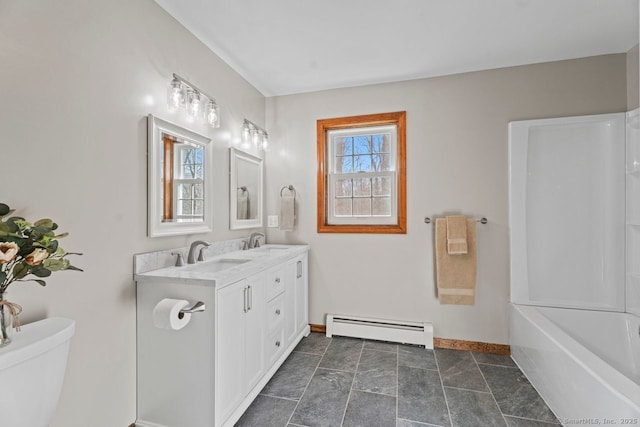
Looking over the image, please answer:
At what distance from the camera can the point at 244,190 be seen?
259 centimetres

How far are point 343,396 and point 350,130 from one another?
2211 mm

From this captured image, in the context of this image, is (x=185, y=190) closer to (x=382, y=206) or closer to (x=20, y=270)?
(x=20, y=270)

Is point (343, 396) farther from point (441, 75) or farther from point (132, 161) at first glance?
point (441, 75)

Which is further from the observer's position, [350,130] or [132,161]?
[350,130]

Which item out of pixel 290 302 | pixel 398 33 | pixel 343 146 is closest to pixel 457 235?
pixel 343 146

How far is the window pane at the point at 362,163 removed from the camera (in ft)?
9.34

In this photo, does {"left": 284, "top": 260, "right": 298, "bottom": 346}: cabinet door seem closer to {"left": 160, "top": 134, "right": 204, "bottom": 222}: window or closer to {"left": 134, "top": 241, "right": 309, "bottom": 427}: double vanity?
{"left": 134, "top": 241, "right": 309, "bottom": 427}: double vanity

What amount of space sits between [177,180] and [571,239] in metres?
2.93

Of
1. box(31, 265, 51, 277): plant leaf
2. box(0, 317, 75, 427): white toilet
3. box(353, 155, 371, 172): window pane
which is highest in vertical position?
box(353, 155, 371, 172): window pane

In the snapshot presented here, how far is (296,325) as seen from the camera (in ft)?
8.33

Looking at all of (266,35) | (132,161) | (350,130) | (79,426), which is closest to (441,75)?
(350,130)

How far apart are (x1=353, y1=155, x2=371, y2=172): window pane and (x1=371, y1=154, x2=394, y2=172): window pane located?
0.05 m

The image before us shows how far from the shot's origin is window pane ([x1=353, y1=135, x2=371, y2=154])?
2855mm

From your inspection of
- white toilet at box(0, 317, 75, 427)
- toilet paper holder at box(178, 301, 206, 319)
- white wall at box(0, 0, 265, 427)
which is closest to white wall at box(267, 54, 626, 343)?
white wall at box(0, 0, 265, 427)
